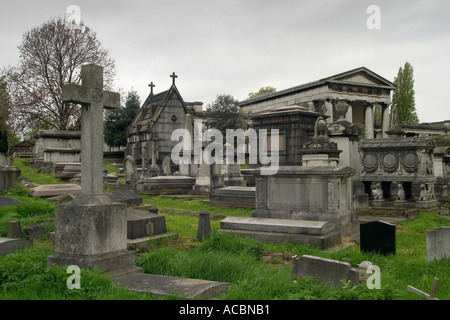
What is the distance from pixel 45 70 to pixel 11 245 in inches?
971

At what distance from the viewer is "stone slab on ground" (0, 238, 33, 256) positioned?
6.40 m

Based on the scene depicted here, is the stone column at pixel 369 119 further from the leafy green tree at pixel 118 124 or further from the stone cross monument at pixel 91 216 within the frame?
the stone cross monument at pixel 91 216

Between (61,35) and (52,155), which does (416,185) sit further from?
(61,35)

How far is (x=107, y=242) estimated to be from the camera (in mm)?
5102

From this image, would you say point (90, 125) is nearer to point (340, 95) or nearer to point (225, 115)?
point (225, 115)

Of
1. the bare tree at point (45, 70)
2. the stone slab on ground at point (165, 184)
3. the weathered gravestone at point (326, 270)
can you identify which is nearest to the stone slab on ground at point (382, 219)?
the weathered gravestone at point (326, 270)

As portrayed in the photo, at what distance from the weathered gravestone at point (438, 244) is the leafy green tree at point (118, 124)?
137ft

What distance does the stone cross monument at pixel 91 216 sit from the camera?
498cm

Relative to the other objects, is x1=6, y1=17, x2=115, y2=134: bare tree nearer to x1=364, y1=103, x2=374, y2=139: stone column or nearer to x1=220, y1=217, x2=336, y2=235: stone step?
x1=220, y1=217, x2=336, y2=235: stone step

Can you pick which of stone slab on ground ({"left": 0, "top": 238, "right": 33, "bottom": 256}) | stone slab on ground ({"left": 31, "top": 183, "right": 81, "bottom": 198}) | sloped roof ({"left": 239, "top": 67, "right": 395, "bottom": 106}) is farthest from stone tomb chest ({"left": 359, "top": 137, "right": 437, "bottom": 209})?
sloped roof ({"left": 239, "top": 67, "right": 395, "bottom": 106})

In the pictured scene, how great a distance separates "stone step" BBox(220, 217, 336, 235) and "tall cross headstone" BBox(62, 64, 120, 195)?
384 cm
